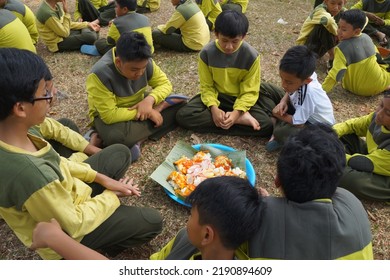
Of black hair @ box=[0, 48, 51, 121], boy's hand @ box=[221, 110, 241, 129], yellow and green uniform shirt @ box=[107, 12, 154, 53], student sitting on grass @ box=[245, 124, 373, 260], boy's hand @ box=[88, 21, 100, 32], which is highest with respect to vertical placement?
black hair @ box=[0, 48, 51, 121]

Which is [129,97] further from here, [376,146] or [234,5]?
[234,5]

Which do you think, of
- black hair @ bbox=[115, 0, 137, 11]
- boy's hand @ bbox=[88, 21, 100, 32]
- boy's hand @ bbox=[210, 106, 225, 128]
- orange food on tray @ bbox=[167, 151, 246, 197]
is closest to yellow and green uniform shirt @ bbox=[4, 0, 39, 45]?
boy's hand @ bbox=[88, 21, 100, 32]

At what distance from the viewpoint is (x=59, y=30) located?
201 inches

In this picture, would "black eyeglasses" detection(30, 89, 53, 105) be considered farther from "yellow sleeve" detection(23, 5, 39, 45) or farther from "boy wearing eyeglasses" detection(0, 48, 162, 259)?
"yellow sleeve" detection(23, 5, 39, 45)

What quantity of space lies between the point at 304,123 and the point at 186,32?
265cm

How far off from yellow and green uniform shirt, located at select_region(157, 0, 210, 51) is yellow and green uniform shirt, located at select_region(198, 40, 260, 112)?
163 cm

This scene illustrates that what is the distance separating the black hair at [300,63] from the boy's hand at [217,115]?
806mm

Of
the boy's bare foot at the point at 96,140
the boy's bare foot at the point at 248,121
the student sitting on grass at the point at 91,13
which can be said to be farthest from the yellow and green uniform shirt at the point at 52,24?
the boy's bare foot at the point at 248,121

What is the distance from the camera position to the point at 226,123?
3.52 meters

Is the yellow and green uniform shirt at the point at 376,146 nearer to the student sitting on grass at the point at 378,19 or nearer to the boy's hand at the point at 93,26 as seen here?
the student sitting on grass at the point at 378,19

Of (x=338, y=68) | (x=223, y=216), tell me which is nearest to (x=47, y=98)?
(x=223, y=216)

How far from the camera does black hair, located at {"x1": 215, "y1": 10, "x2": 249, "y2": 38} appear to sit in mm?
3223

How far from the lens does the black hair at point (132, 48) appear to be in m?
2.92

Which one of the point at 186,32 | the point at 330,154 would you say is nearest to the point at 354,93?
the point at 186,32
